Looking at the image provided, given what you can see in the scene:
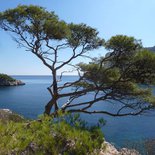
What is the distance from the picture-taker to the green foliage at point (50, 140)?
4.60 meters

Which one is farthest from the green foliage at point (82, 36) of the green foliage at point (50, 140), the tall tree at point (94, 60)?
the green foliage at point (50, 140)

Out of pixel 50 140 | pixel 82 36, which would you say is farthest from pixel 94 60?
pixel 50 140

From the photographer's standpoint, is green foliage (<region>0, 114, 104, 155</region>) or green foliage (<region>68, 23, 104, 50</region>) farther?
green foliage (<region>68, 23, 104, 50</region>)

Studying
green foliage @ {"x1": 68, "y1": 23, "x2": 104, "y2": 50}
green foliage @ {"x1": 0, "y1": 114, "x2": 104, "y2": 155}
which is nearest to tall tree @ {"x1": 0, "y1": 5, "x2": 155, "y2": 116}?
green foliage @ {"x1": 68, "y1": 23, "x2": 104, "y2": 50}

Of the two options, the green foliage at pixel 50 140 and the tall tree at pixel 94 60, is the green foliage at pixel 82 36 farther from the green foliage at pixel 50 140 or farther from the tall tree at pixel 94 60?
the green foliage at pixel 50 140

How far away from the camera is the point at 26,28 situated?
1330cm

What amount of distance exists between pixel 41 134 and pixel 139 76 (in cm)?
868

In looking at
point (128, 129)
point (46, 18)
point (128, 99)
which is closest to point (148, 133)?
point (128, 129)

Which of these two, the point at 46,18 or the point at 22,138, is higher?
the point at 46,18

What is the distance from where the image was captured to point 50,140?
15.6 ft

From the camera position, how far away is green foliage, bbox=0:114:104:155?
4598mm

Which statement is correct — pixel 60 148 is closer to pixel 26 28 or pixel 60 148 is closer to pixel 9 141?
pixel 9 141

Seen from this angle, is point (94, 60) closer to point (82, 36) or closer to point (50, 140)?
point (82, 36)

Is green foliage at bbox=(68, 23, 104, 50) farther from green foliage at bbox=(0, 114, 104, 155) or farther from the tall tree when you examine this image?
green foliage at bbox=(0, 114, 104, 155)
